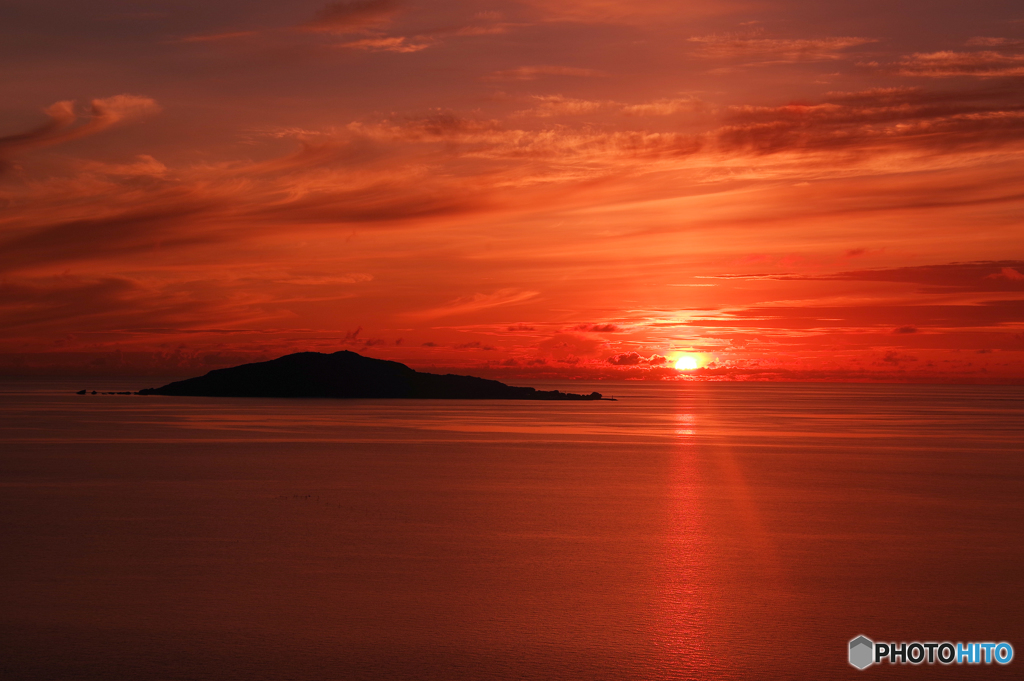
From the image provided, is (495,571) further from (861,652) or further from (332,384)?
(332,384)

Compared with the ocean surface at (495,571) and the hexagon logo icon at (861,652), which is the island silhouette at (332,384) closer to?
the ocean surface at (495,571)

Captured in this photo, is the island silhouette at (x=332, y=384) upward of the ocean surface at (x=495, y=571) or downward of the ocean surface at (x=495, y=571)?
upward

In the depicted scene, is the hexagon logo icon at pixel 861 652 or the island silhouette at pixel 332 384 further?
the island silhouette at pixel 332 384

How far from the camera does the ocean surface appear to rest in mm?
12375

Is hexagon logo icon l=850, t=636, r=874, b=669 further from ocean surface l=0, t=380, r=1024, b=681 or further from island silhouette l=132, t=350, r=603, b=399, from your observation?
island silhouette l=132, t=350, r=603, b=399

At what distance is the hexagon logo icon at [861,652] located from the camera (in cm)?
1230

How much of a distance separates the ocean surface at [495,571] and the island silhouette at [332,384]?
503 ft

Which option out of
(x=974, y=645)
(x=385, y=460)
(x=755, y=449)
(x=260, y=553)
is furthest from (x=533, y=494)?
(x=755, y=449)

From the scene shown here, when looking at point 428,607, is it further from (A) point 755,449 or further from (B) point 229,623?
(A) point 755,449

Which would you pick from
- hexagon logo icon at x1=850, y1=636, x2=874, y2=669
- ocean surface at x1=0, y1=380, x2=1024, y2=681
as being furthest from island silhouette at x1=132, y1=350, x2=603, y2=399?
hexagon logo icon at x1=850, y1=636, x2=874, y2=669

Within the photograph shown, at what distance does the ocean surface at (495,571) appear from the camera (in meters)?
12.4

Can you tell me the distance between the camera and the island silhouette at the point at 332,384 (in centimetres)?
19138

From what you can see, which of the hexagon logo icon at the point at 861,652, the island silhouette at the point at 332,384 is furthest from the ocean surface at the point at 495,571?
the island silhouette at the point at 332,384

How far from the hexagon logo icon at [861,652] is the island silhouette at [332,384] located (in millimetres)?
178582
